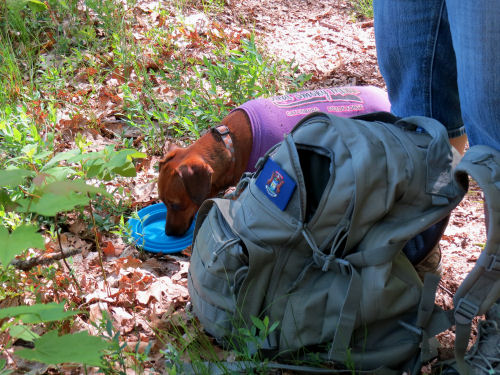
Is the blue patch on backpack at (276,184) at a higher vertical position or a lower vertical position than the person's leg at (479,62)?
lower

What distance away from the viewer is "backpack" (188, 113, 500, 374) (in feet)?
5.54

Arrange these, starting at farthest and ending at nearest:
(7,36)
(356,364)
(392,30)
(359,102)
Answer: (7,36)
(359,102)
(392,30)
(356,364)

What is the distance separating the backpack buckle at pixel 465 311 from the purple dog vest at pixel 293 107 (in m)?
1.61

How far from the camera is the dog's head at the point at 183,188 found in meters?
3.06

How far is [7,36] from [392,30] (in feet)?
13.0

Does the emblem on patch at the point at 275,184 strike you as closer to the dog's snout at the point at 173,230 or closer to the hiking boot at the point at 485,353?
the hiking boot at the point at 485,353

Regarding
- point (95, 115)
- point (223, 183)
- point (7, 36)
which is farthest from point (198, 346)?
point (7, 36)

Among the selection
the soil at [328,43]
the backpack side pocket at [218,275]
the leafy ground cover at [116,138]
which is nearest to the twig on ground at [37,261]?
the leafy ground cover at [116,138]

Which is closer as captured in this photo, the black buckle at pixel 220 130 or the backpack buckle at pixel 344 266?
the backpack buckle at pixel 344 266

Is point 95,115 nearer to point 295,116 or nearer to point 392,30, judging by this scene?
point 295,116

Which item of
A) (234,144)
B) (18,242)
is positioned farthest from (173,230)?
(18,242)

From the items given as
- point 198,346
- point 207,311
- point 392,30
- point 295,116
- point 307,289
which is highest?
point 392,30

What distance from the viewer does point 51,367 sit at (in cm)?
200

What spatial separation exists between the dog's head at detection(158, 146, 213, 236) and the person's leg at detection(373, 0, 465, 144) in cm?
131
